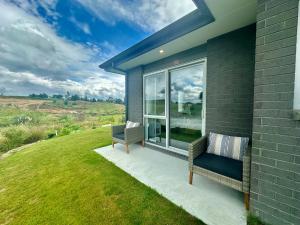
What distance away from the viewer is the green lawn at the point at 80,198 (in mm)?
1604

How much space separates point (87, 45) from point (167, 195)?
895 centimetres

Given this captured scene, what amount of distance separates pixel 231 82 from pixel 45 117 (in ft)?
32.1

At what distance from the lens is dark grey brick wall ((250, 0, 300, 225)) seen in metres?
1.22

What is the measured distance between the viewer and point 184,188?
2.14 m

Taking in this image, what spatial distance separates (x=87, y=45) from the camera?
25.2 feet

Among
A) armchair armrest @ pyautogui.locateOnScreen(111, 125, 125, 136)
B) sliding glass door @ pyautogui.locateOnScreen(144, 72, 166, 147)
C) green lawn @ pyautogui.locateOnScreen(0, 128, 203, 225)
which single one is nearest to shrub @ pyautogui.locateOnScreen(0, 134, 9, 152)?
green lawn @ pyautogui.locateOnScreen(0, 128, 203, 225)

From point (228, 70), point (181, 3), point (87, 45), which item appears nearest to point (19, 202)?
point (228, 70)

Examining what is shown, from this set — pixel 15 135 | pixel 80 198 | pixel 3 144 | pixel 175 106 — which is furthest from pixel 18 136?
pixel 175 106

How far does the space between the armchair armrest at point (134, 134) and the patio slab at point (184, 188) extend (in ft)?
1.59

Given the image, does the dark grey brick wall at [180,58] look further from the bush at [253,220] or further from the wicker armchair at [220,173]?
the bush at [253,220]

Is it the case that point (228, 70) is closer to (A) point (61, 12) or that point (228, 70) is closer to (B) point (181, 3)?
(B) point (181, 3)

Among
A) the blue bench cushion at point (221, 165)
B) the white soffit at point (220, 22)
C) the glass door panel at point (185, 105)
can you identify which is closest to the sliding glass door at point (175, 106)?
the glass door panel at point (185, 105)

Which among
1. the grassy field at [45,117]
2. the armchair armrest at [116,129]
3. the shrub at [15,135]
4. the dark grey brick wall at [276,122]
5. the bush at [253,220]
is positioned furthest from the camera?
the grassy field at [45,117]

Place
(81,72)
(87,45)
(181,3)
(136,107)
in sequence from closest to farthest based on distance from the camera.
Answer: (181,3), (136,107), (87,45), (81,72)
